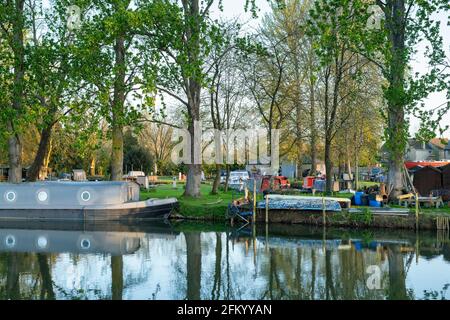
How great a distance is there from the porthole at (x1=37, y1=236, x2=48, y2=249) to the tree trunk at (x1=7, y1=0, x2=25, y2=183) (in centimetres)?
643

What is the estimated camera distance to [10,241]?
65.8 feet

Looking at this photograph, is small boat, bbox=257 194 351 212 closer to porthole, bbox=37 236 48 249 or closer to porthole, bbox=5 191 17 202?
porthole, bbox=37 236 48 249

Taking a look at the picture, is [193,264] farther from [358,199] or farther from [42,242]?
[358,199]

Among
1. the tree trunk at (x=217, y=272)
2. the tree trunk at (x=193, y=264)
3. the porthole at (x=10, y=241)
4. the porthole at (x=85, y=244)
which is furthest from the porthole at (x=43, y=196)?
the tree trunk at (x=217, y=272)

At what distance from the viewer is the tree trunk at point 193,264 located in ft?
40.9

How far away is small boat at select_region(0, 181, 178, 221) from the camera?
2512 cm

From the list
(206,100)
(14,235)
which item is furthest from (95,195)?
(206,100)

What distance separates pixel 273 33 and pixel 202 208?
13966 millimetres

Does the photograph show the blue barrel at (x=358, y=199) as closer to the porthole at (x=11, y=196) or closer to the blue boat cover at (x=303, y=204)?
the blue boat cover at (x=303, y=204)

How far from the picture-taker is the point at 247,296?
12.0 m

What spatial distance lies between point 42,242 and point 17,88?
8587mm

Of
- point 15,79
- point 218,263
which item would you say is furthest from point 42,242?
point 15,79

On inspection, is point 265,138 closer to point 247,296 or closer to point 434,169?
point 434,169

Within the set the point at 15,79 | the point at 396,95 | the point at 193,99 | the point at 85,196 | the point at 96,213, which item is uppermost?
the point at 15,79
